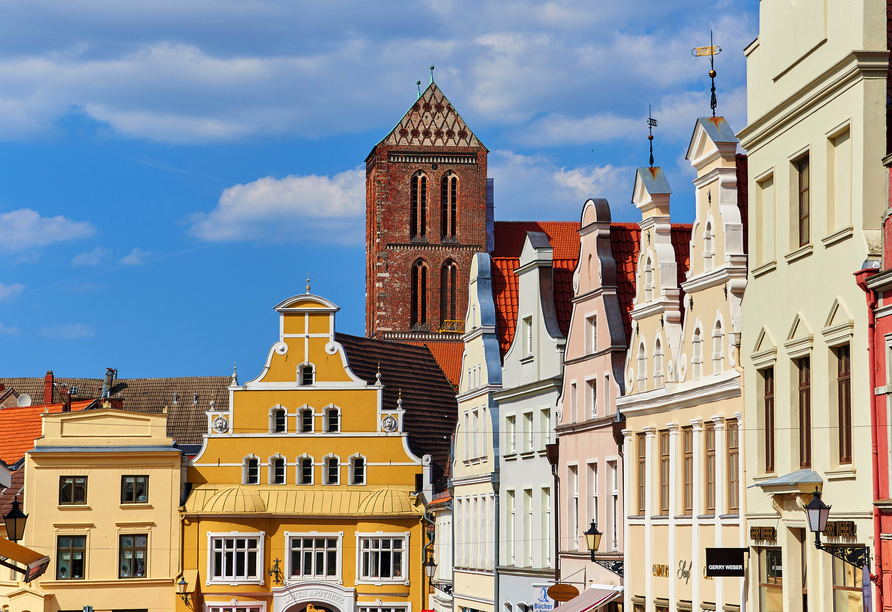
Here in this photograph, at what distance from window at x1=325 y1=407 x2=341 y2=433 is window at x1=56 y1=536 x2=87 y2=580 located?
954 cm

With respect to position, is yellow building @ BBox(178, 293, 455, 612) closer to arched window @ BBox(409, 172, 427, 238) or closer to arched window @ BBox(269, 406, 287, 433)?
arched window @ BBox(269, 406, 287, 433)

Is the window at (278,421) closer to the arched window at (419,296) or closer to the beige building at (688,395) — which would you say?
the beige building at (688,395)

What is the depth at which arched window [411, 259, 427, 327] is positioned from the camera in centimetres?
10281

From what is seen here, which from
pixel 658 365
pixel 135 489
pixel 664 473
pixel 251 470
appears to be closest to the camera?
pixel 664 473

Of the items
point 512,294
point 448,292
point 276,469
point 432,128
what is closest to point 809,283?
point 512,294

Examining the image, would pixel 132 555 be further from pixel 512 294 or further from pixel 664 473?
pixel 664 473

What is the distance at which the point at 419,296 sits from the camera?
337 ft

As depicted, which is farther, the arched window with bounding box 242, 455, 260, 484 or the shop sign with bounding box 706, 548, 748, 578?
the arched window with bounding box 242, 455, 260, 484

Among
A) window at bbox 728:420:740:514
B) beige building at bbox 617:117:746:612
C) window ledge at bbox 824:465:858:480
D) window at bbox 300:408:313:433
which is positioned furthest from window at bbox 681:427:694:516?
window at bbox 300:408:313:433

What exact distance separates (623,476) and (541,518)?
21.9 ft

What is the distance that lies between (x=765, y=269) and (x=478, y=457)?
2067 centimetres

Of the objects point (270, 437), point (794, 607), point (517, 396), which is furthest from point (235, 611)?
point (794, 607)

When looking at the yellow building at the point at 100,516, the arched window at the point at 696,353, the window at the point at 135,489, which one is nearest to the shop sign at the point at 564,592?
the arched window at the point at 696,353

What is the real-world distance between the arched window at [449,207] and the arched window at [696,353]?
Answer: 258 feet
